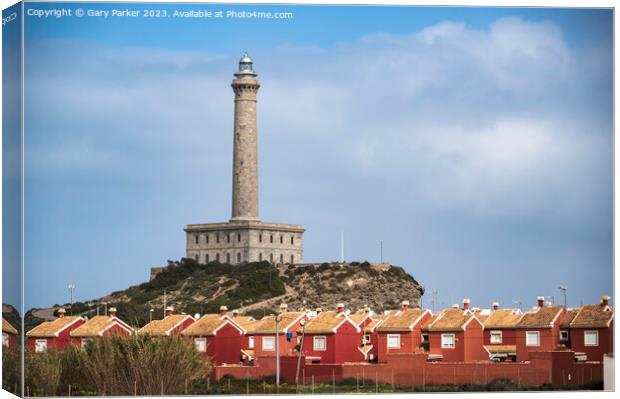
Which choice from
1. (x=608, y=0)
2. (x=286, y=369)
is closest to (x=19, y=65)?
(x=608, y=0)

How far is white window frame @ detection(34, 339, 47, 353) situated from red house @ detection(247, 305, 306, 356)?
5060mm

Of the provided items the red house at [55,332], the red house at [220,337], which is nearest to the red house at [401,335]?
the red house at [220,337]

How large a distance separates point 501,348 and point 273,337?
4.87 meters

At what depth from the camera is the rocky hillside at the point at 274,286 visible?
4853 centimetres

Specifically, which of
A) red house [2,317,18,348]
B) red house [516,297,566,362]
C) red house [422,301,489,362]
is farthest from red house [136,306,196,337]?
red house [2,317,18,348]

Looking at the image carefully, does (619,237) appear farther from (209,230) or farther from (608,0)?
(209,230)

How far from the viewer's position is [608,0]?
2380 cm

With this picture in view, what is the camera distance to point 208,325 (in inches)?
1399

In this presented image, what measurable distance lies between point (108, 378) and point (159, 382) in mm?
888

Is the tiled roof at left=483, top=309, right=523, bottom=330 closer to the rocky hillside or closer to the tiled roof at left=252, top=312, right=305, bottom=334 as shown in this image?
the tiled roof at left=252, top=312, right=305, bottom=334

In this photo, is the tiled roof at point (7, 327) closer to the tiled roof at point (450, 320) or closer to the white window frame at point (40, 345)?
the white window frame at point (40, 345)

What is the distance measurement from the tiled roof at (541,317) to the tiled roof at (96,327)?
318 inches

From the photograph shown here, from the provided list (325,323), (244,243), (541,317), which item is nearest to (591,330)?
(541,317)

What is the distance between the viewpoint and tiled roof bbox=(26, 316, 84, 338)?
32.4 m
